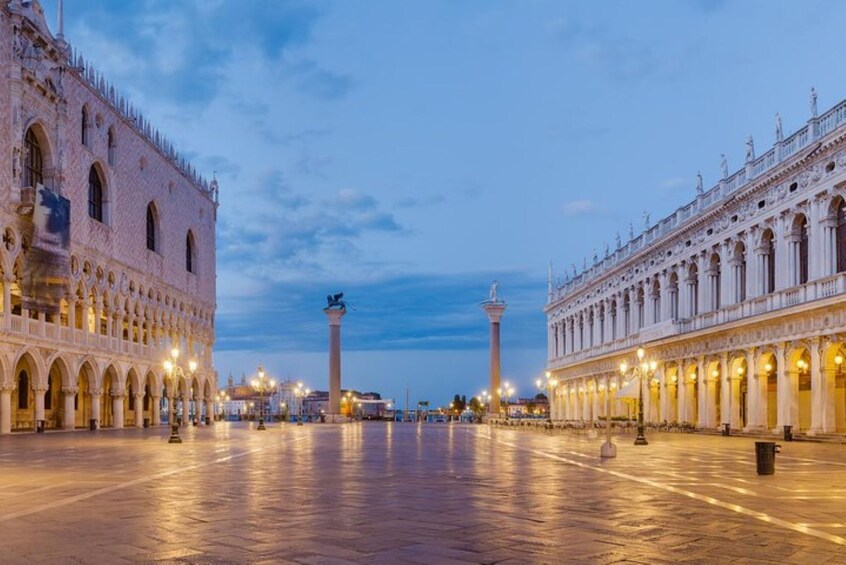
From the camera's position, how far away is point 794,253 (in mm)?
41281

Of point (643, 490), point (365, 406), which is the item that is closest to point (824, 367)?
point (643, 490)

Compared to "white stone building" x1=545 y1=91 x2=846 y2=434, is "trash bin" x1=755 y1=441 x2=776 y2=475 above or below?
below

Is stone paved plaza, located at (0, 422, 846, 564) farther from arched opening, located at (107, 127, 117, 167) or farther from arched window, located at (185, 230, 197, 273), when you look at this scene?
arched window, located at (185, 230, 197, 273)

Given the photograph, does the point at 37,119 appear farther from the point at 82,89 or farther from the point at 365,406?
the point at 365,406

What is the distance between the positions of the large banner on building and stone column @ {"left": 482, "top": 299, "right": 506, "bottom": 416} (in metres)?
41.1

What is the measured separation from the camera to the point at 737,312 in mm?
46719

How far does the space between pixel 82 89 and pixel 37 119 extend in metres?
6.89

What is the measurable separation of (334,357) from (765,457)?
207 feet

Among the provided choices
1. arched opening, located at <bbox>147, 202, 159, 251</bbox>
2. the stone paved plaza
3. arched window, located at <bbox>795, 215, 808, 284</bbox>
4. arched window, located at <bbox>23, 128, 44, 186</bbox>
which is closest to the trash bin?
the stone paved plaza

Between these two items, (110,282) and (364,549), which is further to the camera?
(110,282)

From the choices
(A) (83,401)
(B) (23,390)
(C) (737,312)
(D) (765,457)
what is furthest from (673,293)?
(D) (765,457)

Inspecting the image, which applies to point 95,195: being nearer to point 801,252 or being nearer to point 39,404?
point 39,404

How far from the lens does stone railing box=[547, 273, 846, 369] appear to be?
3706 cm

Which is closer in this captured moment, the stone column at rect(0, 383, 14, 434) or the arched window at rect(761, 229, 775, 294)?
the stone column at rect(0, 383, 14, 434)
